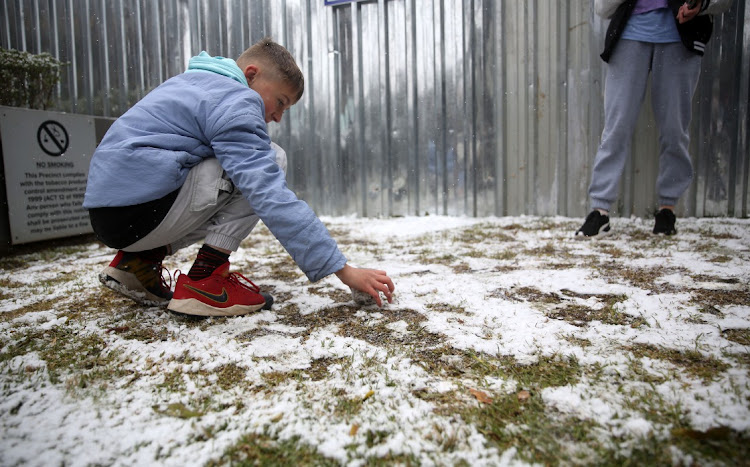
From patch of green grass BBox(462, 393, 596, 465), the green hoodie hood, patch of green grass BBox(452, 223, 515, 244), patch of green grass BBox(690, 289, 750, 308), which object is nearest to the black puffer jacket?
patch of green grass BBox(452, 223, 515, 244)

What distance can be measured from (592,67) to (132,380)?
3307mm

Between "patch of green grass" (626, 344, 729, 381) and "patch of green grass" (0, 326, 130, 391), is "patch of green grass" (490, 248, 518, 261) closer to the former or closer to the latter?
"patch of green grass" (626, 344, 729, 381)

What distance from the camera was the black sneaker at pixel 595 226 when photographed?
95.0 inches

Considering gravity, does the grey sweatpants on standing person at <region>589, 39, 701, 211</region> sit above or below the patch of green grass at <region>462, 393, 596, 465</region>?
above

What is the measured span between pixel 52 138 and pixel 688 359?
10.7 feet

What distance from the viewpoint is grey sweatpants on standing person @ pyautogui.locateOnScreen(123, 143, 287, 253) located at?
1.26 metres

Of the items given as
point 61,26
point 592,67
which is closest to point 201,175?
point 592,67

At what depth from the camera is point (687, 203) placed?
292cm

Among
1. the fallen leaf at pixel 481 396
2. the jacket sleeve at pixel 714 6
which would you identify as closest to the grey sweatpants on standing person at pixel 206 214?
the fallen leaf at pixel 481 396

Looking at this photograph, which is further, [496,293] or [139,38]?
[139,38]

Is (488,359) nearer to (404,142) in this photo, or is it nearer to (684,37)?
(684,37)

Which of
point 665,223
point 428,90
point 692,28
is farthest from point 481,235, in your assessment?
point 692,28

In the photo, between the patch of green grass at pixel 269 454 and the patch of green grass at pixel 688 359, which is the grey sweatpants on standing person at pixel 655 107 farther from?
the patch of green grass at pixel 269 454

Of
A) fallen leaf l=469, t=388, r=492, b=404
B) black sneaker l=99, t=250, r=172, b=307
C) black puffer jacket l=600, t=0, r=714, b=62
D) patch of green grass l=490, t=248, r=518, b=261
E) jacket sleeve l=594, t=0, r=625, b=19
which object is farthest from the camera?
jacket sleeve l=594, t=0, r=625, b=19
